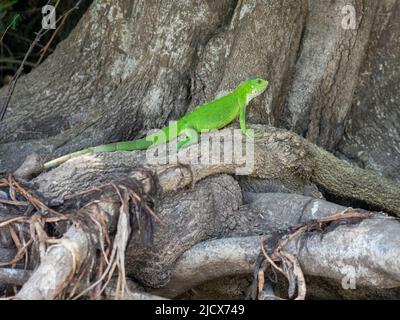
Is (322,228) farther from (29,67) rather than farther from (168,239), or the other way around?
(29,67)

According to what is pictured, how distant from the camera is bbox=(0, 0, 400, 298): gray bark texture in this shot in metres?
3.45

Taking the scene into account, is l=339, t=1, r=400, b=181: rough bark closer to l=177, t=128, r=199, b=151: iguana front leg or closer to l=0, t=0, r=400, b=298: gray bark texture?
l=0, t=0, r=400, b=298: gray bark texture

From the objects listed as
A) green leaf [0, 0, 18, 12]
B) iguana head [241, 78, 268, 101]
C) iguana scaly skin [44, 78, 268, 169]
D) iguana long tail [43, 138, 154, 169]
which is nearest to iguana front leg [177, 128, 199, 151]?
iguana scaly skin [44, 78, 268, 169]

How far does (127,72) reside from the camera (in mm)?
4438

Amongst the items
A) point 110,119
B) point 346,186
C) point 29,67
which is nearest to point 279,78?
point 346,186

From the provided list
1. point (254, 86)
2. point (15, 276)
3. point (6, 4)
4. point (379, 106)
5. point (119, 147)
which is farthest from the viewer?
point (6, 4)

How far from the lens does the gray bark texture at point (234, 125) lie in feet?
11.3

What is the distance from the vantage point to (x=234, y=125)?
421cm

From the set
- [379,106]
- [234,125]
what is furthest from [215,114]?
[379,106]

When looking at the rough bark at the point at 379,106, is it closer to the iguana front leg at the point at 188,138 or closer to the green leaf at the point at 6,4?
the iguana front leg at the point at 188,138

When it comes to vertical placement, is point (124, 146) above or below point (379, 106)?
below

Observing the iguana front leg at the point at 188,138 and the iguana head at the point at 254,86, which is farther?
the iguana head at the point at 254,86

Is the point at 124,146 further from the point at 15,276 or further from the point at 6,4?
the point at 6,4

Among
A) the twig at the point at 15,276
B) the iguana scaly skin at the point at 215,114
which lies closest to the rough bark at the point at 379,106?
the iguana scaly skin at the point at 215,114
